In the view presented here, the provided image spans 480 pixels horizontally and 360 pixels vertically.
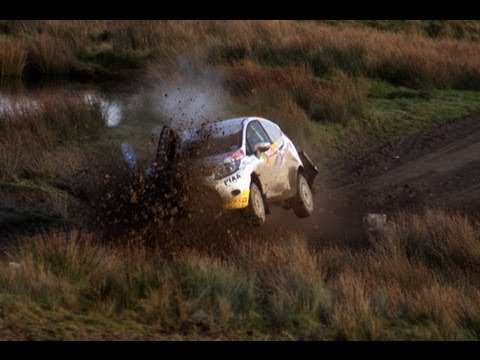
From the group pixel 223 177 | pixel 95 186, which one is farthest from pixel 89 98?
pixel 223 177

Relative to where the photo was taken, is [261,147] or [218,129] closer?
[261,147]

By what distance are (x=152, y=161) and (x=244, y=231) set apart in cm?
156

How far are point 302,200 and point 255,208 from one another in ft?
5.60

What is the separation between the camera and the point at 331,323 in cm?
982

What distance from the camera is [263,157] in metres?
15.0

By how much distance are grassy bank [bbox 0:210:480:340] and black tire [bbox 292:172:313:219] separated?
3.61 m

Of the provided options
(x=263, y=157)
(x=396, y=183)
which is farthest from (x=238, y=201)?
(x=396, y=183)

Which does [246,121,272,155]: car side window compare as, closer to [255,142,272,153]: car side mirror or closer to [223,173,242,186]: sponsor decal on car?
Answer: [255,142,272,153]: car side mirror

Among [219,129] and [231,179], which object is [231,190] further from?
[219,129]

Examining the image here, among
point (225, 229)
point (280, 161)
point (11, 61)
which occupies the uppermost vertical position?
point (280, 161)

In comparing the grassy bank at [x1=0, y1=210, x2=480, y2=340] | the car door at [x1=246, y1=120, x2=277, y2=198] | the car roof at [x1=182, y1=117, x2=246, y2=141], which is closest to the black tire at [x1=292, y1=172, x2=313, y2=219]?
the car door at [x1=246, y1=120, x2=277, y2=198]

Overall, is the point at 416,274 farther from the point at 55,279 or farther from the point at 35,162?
the point at 35,162

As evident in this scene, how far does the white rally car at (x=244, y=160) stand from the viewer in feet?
47.5

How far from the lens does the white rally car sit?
47.5 feet
